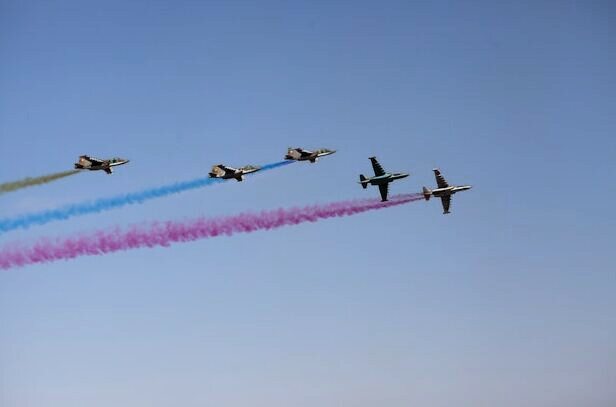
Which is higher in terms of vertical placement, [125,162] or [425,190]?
[125,162]

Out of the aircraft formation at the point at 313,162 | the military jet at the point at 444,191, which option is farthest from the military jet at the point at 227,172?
the military jet at the point at 444,191

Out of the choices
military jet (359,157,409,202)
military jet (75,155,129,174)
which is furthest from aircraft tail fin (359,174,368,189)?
military jet (75,155,129,174)

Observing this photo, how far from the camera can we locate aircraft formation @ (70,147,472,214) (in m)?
138

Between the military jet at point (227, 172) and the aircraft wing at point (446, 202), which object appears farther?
the aircraft wing at point (446, 202)

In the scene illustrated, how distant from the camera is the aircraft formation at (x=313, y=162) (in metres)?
138

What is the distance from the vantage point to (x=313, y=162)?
14175cm

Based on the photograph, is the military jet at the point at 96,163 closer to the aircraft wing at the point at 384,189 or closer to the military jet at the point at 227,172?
the military jet at the point at 227,172

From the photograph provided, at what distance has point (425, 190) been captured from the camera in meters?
150

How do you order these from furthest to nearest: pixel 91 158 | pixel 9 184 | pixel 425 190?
pixel 425 190 → pixel 91 158 → pixel 9 184

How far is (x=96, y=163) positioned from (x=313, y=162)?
131 feet

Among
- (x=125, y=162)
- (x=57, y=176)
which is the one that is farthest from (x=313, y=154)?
(x=57, y=176)

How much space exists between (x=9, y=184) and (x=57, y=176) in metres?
8.70

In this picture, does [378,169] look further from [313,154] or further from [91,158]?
[91,158]

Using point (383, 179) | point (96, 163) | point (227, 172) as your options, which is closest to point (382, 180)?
point (383, 179)
